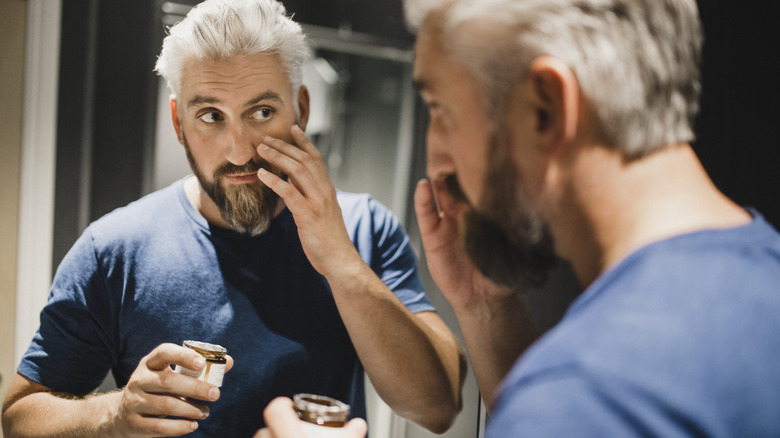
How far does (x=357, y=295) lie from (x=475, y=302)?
0.20 meters

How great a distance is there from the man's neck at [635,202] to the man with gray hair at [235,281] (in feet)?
1.64

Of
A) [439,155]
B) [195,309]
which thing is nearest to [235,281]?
[195,309]

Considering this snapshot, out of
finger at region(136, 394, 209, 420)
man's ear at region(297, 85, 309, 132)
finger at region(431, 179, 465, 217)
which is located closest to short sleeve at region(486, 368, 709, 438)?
finger at region(431, 179, 465, 217)

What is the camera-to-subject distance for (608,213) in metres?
0.53

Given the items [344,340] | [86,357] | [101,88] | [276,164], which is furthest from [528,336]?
[101,88]

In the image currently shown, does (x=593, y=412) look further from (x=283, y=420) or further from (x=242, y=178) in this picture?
(x=242, y=178)

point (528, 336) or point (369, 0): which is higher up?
point (369, 0)

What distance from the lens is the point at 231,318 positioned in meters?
1.01

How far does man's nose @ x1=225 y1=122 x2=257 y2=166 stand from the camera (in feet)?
3.22

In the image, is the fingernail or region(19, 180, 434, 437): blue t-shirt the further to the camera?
region(19, 180, 434, 437): blue t-shirt

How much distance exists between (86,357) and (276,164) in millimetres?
468

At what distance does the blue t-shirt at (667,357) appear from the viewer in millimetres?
398

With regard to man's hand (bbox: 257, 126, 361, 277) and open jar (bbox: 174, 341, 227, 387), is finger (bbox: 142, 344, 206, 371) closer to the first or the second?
open jar (bbox: 174, 341, 227, 387)

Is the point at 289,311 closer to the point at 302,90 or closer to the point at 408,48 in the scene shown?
the point at 302,90
